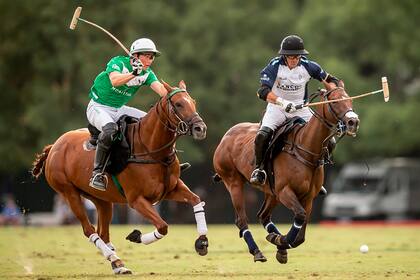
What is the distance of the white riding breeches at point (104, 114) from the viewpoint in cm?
1299

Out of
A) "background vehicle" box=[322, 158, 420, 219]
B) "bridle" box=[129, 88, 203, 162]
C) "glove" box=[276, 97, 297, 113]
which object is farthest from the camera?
"background vehicle" box=[322, 158, 420, 219]

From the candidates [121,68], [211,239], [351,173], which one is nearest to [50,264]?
[121,68]

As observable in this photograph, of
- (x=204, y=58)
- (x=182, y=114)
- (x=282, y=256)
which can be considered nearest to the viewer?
(x=182, y=114)

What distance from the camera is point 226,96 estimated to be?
38.0 m

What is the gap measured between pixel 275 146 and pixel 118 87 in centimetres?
208

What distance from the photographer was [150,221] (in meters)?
12.4

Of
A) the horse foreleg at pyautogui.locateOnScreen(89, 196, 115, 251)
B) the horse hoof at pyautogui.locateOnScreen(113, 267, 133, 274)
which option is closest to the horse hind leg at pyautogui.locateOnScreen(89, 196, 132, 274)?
the horse foreleg at pyautogui.locateOnScreen(89, 196, 115, 251)

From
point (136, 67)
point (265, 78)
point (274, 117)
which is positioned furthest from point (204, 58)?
point (136, 67)

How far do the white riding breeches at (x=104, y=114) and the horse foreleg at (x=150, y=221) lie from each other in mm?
1091

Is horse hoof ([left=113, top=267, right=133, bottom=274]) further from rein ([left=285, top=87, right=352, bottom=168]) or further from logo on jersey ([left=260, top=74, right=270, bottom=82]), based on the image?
logo on jersey ([left=260, top=74, right=270, bottom=82])

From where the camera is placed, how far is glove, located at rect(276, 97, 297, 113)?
12648 mm

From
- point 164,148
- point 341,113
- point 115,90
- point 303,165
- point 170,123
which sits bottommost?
point 303,165

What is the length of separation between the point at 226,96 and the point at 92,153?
80.8ft

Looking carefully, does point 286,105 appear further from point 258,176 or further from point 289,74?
point 258,176
